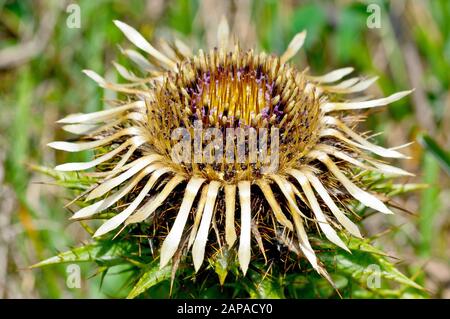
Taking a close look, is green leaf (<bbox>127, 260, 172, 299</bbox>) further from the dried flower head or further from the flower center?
the flower center

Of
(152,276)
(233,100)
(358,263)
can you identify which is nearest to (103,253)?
(152,276)

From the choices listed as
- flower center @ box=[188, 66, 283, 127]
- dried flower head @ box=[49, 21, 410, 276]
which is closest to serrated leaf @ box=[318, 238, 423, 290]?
dried flower head @ box=[49, 21, 410, 276]

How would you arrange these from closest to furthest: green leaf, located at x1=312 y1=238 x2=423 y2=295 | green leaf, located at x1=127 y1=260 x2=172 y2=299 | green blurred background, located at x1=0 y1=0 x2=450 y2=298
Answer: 1. green leaf, located at x1=127 y1=260 x2=172 y2=299
2. green leaf, located at x1=312 y1=238 x2=423 y2=295
3. green blurred background, located at x1=0 y1=0 x2=450 y2=298

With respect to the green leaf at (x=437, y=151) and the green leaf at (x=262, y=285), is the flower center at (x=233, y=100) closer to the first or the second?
the green leaf at (x=262, y=285)

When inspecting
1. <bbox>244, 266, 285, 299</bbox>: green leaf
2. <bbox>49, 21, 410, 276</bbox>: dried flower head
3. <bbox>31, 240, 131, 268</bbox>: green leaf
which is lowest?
<bbox>244, 266, 285, 299</bbox>: green leaf

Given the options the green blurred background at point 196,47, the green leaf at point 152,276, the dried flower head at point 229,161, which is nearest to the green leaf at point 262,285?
the dried flower head at point 229,161

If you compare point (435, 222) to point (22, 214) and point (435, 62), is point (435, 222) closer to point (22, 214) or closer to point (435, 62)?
point (435, 62)
